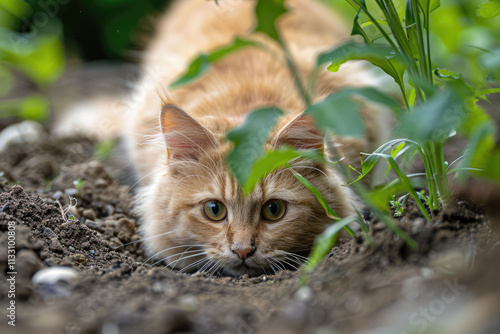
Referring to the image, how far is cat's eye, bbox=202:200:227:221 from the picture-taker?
201 centimetres

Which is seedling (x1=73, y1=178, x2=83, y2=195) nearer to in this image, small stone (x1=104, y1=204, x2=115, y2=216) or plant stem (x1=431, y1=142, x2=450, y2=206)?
small stone (x1=104, y1=204, x2=115, y2=216)

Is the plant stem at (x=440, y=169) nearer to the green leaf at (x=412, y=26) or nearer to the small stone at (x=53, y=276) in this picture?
the green leaf at (x=412, y=26)

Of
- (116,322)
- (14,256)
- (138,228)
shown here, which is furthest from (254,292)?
(138,228)

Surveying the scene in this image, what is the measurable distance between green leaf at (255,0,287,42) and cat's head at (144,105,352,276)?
1.66 feet

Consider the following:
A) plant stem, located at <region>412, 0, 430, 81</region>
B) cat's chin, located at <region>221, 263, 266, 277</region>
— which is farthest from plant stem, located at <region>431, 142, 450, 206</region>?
cat's chin, located at <region>221, 263, 266, 277</region>

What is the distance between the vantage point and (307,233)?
6.52ft

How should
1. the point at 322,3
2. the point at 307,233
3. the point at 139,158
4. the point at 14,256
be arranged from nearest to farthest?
the point at 14,256, the point at 307,233, the point at 139,158, the point at 322,3

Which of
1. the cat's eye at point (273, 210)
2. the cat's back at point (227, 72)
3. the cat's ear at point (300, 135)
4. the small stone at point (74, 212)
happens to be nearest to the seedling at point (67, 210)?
the small stone at point (74, 212)

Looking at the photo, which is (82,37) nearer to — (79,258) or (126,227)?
(126,227)

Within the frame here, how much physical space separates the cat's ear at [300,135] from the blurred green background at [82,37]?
1.28 meters

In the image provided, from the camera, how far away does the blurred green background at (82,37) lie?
3250 mm

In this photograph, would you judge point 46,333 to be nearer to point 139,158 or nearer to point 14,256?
point 14,256

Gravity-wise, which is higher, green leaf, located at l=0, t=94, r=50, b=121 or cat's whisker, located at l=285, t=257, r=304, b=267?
green leaf, located at l=0, t=94, r=50, b=121

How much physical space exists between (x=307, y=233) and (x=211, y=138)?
23.3 inches
